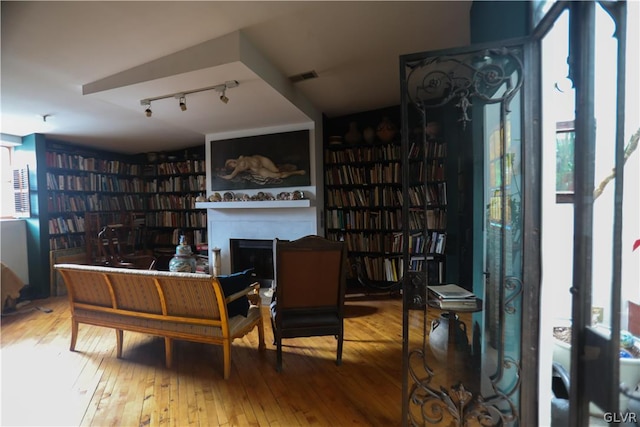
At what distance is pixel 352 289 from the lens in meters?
3.99

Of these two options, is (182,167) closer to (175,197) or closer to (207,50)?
(175,197)

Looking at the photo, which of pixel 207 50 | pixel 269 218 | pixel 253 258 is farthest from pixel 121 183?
pixel 207 50

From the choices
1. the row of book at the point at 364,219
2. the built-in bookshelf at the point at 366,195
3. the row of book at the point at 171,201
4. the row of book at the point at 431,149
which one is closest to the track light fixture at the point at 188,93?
the row of book at the point at 431,149

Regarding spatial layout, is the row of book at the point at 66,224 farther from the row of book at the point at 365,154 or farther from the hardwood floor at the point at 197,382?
the row of book at the point at 365,154

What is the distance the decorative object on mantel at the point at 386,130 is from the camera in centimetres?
375

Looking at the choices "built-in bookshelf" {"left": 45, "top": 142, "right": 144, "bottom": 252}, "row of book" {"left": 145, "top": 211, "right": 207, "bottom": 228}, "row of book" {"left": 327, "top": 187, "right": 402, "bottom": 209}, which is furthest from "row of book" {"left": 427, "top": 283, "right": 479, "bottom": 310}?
"built-in bookshelf" {"left": 45, "top": 142, "right": 144, "bottom": 252}

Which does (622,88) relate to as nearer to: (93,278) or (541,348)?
(541,348)

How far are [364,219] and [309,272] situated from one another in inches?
82.0

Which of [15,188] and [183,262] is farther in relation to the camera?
[15,188]

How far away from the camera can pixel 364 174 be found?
13.1 ft

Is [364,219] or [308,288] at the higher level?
[364,219]

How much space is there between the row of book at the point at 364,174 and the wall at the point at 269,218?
1.01 ft

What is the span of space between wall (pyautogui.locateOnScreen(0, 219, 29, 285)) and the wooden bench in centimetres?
270

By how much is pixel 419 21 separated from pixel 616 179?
5.85ft
